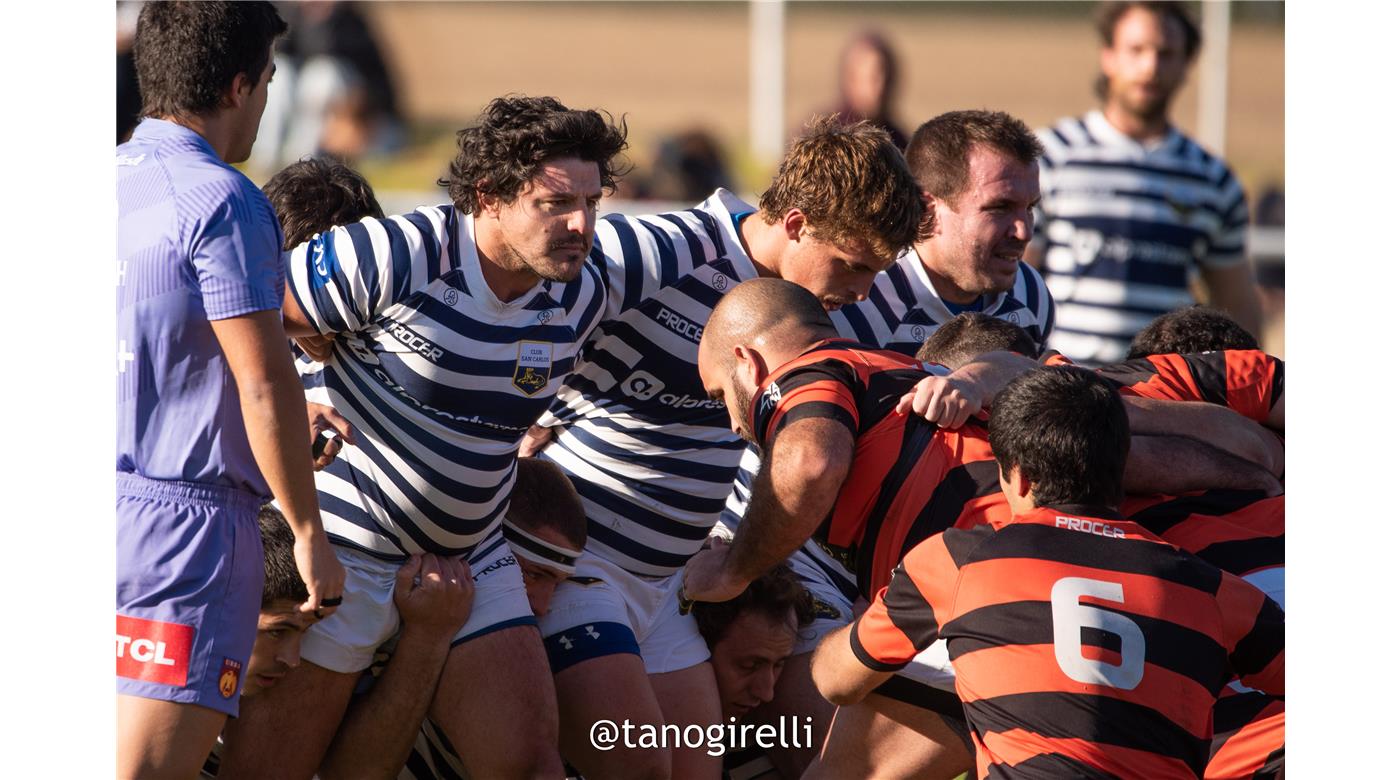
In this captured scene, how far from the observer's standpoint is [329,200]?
4.13 meters

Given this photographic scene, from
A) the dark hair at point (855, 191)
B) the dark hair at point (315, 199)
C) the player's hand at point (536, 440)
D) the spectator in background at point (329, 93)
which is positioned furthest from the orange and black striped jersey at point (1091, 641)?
the spectator in background at point (329, 93)

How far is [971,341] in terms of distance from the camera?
3.91 m

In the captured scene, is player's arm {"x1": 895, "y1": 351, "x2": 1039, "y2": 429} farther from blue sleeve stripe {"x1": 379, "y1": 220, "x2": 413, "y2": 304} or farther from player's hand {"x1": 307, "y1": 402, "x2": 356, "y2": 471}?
player's hand {"x1": 307, "y1": 402, "x2": 356, "y2": 471}

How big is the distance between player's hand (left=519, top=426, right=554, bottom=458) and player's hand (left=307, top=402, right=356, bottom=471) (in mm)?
757

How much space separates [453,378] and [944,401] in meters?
1.13

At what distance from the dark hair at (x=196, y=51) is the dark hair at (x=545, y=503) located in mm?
1265

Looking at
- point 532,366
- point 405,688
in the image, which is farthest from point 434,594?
point 532,366

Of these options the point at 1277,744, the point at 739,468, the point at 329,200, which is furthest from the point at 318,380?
the point at 1277,744

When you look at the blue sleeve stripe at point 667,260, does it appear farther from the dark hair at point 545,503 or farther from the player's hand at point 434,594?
→ the player's hand at point 434,594

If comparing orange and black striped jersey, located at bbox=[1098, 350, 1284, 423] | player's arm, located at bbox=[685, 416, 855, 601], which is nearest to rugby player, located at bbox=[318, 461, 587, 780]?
player's arm, located at bbox=[685, 416, 855, 601]

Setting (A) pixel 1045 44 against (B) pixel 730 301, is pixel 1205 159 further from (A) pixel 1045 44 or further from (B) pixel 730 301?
(A) pixel 1045 44

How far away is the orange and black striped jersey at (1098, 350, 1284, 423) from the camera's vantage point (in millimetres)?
3754

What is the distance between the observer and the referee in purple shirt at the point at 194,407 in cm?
318

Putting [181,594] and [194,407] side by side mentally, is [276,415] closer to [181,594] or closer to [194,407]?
[194,407]
